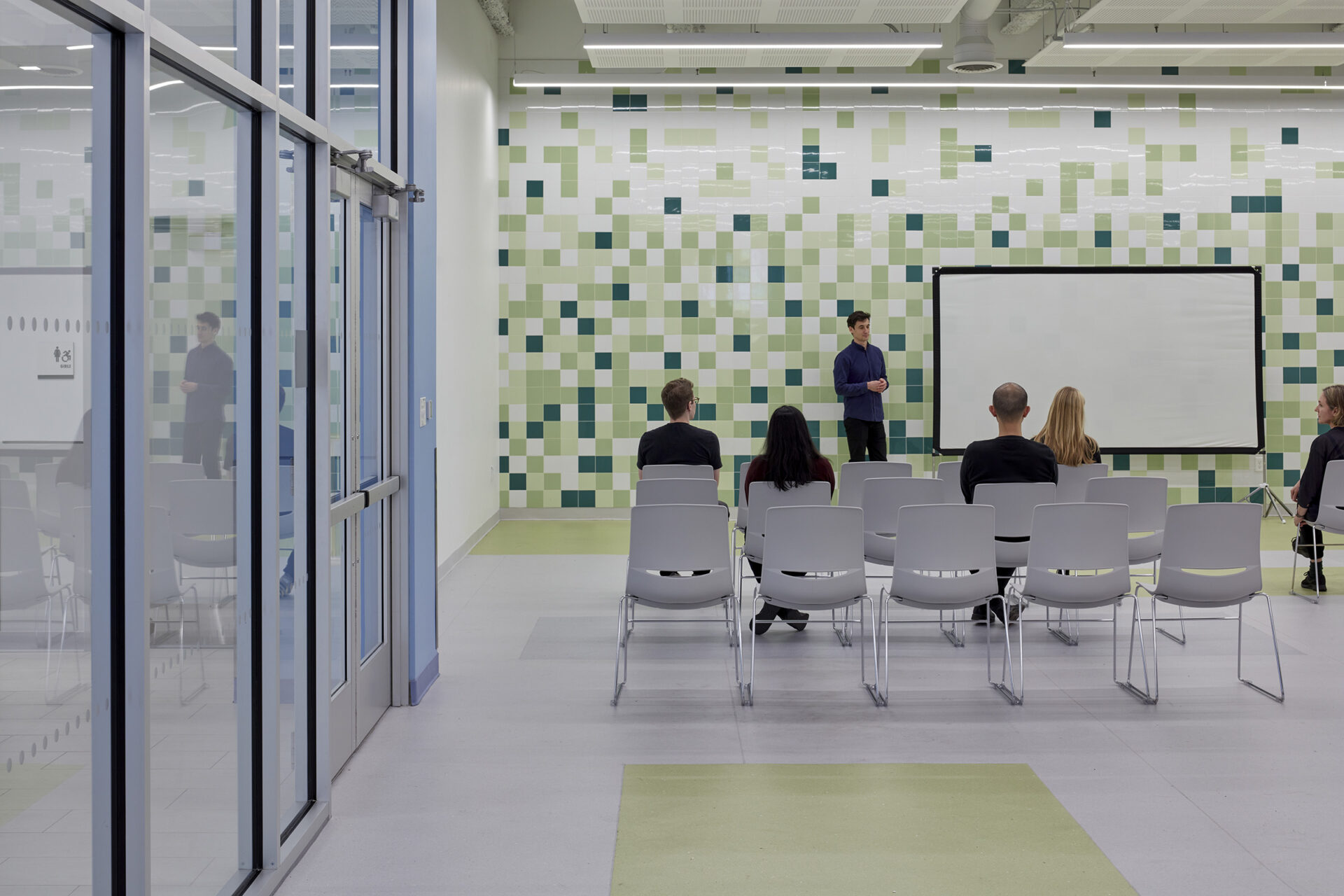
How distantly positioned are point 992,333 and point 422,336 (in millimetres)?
6648

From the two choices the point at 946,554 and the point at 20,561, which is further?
the point at 946,554

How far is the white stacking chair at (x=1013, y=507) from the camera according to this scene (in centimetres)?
537

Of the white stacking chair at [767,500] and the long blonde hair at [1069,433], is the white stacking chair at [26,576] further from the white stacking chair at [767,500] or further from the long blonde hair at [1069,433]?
the long blonde hair at [1069,433]

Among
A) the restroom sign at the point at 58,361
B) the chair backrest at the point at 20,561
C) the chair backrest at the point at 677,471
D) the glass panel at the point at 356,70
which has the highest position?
the glass panel at the point at 356,70

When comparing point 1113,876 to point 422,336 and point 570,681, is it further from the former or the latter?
point 422,336

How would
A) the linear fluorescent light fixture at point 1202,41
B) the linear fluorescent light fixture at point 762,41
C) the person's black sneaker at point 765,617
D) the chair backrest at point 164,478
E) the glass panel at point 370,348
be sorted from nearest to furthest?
the chair backrest at point 164,478
the glass panel at point 370,348
the person's black sneaker at point 765,617
the linear fluorescent light fixture at point 762,41
the linear fluorescent light fixture at point 1202,41

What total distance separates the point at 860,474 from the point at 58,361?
17.1 feet

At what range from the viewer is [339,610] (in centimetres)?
387

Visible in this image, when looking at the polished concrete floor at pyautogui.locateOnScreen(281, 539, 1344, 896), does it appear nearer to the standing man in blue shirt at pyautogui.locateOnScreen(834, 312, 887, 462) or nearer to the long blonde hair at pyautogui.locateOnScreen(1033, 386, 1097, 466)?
the long blonde hair at pyautogui.locateOnScreen(1033, 386, 1097, 466)

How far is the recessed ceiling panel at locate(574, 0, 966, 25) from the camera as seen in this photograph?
7.14 m

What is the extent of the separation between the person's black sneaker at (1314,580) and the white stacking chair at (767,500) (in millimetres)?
3525

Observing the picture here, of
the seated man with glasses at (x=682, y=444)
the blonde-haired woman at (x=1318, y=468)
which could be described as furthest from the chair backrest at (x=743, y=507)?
the blonde-haired woman at (x=1318, y=468)

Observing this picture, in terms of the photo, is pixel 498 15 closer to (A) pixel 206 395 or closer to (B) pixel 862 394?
(B) pixel 862 394

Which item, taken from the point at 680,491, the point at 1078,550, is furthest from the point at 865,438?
the point at 1078,550
